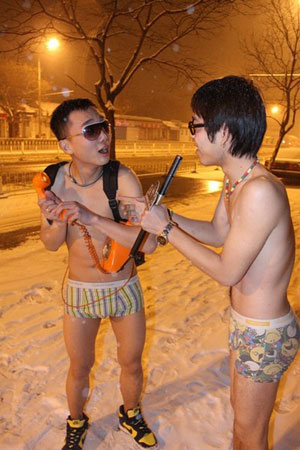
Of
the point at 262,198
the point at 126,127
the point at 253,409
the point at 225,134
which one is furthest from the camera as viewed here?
the point at 126,127

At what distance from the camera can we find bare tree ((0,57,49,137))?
1356 inches

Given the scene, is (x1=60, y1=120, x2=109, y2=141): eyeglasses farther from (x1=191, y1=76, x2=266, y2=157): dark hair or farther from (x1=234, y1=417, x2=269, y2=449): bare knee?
(x1=234, y1=417, x2=269, y2=449): bare knee

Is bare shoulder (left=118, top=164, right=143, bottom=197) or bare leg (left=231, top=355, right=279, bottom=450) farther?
bare shoulder (left=118, top=164, right=143, bottom=197)

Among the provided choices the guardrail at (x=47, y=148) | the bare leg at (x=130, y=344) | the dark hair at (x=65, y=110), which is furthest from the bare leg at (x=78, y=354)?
the guardrail at (x=47, y=148)

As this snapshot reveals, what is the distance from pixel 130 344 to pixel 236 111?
1623 mm

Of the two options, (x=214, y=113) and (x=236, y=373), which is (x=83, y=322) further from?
(x=214, y=113)

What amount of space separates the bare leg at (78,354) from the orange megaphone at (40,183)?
827mm

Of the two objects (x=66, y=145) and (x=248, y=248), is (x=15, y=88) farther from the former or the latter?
(x=248, y=248)

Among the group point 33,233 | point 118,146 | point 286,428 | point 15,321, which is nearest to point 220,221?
point 286,428

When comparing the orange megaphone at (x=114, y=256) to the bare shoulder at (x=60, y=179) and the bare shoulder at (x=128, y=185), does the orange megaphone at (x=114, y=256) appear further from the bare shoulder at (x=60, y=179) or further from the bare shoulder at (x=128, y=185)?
the bare shoulder at (x=60, y=179)

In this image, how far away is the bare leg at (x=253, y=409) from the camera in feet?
→ 6.54

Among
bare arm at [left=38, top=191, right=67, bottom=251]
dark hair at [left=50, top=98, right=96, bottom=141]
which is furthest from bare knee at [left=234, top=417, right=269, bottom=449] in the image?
dark hair at [left=50, top=98, right=96, bottom=141]

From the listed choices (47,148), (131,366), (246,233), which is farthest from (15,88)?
(246,233)

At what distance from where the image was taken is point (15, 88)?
3609 centimetres
